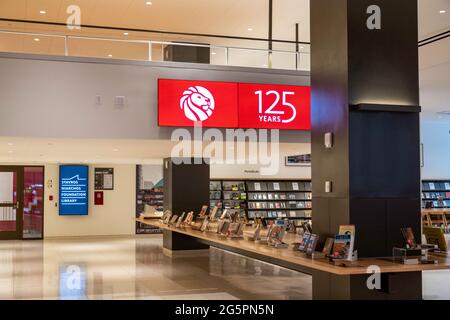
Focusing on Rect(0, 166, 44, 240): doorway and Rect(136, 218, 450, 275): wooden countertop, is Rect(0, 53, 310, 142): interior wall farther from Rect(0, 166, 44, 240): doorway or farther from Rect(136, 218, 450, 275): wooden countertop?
Rect(0, 166, 44, 240): doorway

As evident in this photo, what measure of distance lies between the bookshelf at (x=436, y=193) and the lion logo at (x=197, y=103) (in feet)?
46.2

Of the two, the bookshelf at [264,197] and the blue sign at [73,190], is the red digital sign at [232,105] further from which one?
the blue sign at [73,190]

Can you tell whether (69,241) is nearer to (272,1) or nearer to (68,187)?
(68,187)

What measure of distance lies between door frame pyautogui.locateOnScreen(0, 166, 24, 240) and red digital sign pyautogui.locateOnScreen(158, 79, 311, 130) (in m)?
10.8

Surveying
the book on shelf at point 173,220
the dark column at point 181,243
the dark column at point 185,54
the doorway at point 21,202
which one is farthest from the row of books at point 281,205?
the dark column at point 185,54

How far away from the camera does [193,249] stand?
14.1 metres

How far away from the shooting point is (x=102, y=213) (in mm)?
19969

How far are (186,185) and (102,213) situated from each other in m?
A: 6.90

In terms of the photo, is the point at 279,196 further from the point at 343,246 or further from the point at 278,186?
the point at 343,246

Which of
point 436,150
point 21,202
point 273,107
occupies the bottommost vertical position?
point 21,202

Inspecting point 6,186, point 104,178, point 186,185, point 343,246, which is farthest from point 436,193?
point 343,246

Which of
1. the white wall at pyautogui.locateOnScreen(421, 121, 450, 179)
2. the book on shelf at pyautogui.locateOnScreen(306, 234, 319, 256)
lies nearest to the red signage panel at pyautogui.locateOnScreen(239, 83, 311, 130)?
the book on shelf at pyautogui.locateOnScreen(306, 234, 319, 256)

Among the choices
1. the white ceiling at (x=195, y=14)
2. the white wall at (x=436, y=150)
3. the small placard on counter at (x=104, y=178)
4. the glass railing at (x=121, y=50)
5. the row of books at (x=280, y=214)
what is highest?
the white ceiling at (x=195, y=14)

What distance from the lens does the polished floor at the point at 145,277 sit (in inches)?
339
